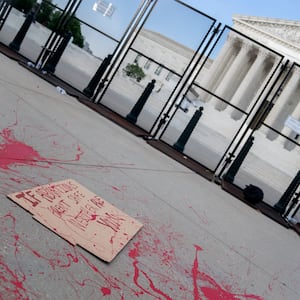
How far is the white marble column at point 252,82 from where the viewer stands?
45.4 m

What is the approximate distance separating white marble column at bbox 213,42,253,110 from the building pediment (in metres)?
3.04

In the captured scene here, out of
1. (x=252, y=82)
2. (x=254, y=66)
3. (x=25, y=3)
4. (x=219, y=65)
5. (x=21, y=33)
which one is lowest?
(x=21, y=33)

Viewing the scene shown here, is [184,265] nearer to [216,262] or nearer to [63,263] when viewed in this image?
[216,262]

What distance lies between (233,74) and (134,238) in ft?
155

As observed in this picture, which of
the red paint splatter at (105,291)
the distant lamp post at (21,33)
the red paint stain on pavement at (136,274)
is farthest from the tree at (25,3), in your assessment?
the red paint splatter at (105,291)

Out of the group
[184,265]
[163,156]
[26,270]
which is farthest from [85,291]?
[163,156]

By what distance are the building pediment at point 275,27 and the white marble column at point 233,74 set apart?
3.04m

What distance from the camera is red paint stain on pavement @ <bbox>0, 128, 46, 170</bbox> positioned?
9.57 ft

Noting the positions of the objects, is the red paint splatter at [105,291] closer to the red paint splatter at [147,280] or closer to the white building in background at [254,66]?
the red paint splatter at [147,280]

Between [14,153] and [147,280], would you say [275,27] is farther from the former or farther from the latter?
[147,280]

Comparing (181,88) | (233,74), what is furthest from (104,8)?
(233,74)

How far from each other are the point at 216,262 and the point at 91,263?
1.53 meters

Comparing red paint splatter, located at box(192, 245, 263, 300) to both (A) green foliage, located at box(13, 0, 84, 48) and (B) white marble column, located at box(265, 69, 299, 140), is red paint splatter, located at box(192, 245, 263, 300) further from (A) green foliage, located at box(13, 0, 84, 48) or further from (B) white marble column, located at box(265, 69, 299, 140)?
(B) white marble column, located at box(265, 69, 299, 140)

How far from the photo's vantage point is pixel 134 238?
2.77 meters
